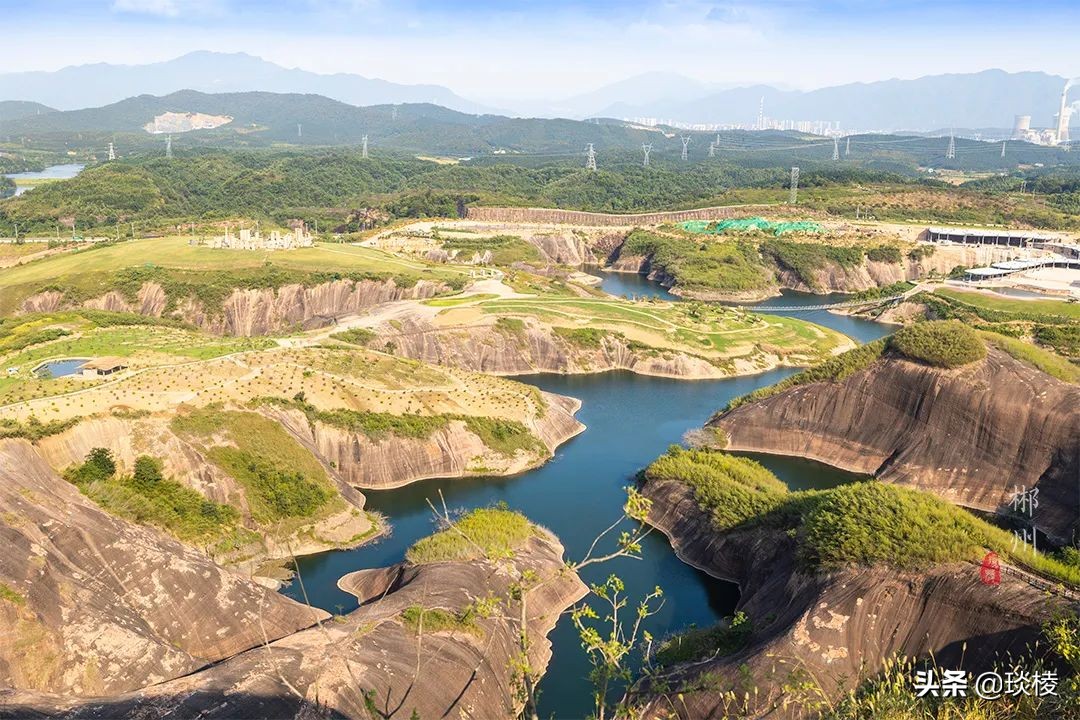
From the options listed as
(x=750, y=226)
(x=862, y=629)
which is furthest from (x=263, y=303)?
(x=750, y=226)

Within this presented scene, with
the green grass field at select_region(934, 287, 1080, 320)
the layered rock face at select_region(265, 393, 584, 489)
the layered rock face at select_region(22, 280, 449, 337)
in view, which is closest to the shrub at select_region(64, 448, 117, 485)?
the layered rock face at select_region(265, 393, 584, 489)

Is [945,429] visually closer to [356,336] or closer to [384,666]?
[384,666]

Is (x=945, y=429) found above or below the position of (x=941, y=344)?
below

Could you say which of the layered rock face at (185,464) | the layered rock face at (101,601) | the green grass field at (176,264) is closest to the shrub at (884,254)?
the green grass field at (176,264)

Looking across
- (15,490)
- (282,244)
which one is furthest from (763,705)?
(282,244)

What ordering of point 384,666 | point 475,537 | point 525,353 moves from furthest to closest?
1. point 525,353
2. point 475,537
3. point 384,666

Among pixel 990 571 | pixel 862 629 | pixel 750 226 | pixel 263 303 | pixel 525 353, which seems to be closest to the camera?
pixel 990 571

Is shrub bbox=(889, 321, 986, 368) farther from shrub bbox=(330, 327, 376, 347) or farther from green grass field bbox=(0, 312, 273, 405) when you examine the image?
green grass field bbox=(0, 312, 273, 405)
